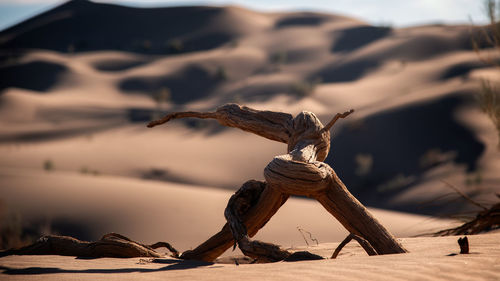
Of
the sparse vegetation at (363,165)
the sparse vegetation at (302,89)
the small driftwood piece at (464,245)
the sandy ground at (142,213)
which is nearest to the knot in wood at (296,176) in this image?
the small driftwood piece at (464,245)

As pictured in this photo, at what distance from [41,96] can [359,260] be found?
39.8 meters

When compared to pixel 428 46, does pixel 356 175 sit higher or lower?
lower

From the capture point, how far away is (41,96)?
39094mm

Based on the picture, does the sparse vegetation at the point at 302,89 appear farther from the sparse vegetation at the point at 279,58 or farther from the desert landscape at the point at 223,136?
the sparse vegetation at the point at 279,58

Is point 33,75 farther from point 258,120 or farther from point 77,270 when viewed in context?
point 77,270

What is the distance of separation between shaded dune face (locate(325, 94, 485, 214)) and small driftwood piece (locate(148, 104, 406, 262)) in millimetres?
12522

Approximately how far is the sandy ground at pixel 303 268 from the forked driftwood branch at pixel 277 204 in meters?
0.28

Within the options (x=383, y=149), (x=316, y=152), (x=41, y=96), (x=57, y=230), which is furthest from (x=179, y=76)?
(x=316, y=152)

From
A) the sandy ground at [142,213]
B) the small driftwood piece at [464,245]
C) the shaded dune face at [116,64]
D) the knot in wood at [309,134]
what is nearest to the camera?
the small driftwood piece at [464,245]

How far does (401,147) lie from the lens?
21.5 m

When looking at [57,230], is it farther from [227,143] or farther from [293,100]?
[293,100]

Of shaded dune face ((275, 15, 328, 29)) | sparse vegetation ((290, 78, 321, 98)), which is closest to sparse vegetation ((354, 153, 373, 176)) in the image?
sparse vegetation ((290, 78, 321, 98))

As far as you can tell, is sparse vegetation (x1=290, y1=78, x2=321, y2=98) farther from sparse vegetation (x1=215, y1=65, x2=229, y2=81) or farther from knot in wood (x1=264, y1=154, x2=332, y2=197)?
knot in wood (x1=264, y1=154, x2=332, y2=197)

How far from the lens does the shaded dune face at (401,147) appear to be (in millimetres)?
18797
